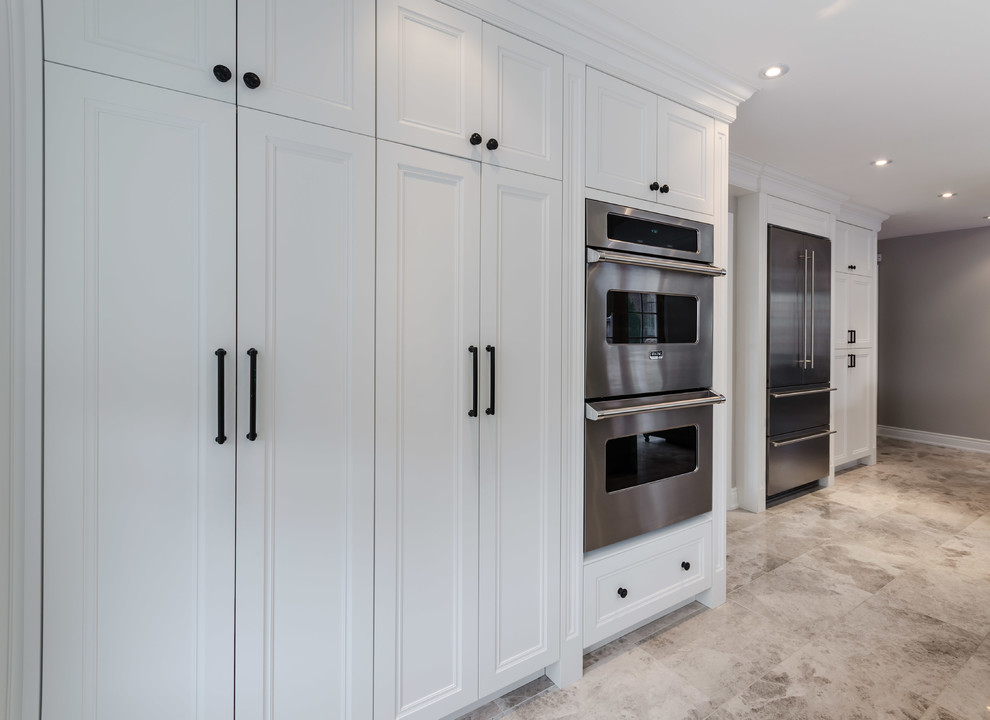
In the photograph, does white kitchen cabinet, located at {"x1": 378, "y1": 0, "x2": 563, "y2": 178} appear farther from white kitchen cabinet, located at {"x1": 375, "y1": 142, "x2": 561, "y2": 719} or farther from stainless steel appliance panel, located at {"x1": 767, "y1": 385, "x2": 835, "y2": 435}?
stainless steel appliance panel, located at {"x1": 767, "y1": 385, "x2": 835, "y2": 435}

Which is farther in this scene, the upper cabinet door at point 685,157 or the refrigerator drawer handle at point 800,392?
the refrigerator drawer handle at point 800,392

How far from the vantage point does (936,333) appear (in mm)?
5852

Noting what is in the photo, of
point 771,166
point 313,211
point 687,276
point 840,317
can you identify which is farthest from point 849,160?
point 313,211

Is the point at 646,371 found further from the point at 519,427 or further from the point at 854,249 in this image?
the point at 854,249

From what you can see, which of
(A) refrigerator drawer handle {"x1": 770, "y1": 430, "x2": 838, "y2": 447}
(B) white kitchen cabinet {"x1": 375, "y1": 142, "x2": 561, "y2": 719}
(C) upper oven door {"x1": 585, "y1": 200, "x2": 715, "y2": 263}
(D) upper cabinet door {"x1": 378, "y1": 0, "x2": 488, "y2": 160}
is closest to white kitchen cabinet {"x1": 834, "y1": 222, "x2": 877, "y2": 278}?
(A) refrigerator drawer handle {"x1": 770, "y1": 430, "x2": 838, "y2": 447}

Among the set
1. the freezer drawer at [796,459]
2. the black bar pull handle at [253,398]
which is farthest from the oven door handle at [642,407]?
the freezer drawer at [796,459]

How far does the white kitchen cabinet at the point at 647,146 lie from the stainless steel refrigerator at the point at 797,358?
1.87 metres

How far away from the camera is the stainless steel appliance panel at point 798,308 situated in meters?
3.74

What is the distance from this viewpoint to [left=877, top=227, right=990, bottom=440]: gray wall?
5.52 metres

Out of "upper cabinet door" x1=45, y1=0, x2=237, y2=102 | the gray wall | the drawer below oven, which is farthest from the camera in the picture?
the gray wall

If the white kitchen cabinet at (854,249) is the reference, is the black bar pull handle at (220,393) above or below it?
below

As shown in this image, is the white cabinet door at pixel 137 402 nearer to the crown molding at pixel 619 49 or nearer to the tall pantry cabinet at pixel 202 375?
the tall pantry cabinet at pixel 202 375

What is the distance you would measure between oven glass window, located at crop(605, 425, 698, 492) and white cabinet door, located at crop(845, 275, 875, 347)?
356 centimetres

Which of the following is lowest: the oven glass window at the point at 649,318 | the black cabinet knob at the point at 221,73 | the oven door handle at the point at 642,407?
the oven door handle at the point at 642,407
